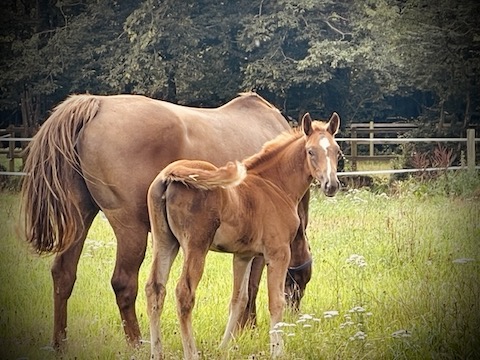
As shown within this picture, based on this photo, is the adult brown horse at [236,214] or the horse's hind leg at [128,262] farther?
the horse's hind leg at [128,262]

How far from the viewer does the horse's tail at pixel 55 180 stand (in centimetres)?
324

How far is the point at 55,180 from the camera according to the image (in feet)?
10.6

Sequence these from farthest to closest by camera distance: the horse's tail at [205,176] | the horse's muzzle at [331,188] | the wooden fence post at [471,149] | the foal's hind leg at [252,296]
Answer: the wooden fence post at [471,149] < the foal's hind leg at [252,296] < the horse's muzzle at [331,188] < the horse's tail at [205,176]

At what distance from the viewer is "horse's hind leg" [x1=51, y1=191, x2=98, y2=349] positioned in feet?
11.1

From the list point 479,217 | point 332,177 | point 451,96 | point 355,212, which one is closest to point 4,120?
point 332,177

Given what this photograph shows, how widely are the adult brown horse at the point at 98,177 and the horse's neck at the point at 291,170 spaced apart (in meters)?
0.41

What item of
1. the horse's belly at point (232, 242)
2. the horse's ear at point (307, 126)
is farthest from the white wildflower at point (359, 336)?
the horse's ear at point (307, 126)

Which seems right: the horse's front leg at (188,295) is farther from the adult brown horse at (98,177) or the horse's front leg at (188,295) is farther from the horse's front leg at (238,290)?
the adult brown horse at (98,177)

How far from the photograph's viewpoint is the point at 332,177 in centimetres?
307

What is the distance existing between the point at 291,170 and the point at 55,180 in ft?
3.31

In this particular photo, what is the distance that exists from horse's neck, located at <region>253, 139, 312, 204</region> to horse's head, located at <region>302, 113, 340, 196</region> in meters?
0.08

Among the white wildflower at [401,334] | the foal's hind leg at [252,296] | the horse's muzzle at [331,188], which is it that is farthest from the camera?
the foal's hind leg at [252,296]

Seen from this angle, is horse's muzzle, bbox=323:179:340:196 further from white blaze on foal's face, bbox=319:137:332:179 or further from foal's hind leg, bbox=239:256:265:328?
foal's hind leg, bbox=239:256:265:328

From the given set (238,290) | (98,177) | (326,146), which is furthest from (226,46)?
(238,290)
